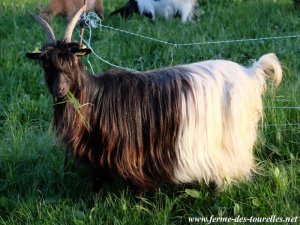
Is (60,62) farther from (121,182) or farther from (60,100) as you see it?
(121,182)

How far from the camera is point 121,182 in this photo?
3670mm

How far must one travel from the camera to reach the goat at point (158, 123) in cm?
335

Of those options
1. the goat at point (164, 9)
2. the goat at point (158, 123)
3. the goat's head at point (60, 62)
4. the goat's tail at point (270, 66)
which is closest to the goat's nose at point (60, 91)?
the goat's head at point (60, 62)

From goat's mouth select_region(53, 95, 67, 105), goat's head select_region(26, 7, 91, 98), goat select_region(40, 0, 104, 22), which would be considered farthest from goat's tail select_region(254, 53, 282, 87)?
goat select_region(40, 0, 104, 22)

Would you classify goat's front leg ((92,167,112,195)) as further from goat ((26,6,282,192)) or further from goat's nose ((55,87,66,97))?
goat's nose ((55,87,66,97))

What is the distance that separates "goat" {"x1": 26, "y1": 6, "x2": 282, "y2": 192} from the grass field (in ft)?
0.64

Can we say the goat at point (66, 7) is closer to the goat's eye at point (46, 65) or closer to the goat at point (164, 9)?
the goat at point (164, 9)

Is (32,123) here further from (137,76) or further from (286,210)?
(286,210)

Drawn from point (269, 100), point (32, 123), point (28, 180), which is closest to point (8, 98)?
point (32, 123)

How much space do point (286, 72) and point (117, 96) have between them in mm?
2596

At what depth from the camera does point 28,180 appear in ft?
12.7

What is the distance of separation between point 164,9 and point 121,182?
5046mm

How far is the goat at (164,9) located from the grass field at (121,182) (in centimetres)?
124

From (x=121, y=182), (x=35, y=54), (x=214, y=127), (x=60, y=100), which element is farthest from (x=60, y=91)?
(x=214, y=127)
